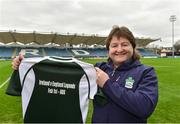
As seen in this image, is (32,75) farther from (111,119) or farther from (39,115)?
(111,119)

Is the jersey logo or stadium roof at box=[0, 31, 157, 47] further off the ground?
stadium roof at box=[0, 31, 157, 47]

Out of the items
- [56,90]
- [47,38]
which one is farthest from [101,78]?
[47,38]

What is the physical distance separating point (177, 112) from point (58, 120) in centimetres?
499

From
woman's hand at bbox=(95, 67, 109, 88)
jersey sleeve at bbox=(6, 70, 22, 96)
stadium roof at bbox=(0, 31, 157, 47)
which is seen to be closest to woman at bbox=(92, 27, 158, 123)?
woman's hand at bbox=(95, 67, 109, 88)

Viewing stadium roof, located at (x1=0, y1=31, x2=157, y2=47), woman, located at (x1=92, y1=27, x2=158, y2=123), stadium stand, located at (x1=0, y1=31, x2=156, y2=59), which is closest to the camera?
woman, located at (x1=92, y1=27, x2=158, y2=123)

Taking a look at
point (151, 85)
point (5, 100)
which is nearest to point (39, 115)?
point (151, 85)

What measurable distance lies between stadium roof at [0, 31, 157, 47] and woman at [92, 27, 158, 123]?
53.4m

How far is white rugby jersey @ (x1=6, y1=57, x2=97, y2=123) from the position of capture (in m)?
2.58

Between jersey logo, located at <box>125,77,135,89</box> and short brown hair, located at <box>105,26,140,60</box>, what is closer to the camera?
jersey logo, located at <box>125,77,135,89</box>

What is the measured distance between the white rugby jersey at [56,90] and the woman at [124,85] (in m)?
0.13

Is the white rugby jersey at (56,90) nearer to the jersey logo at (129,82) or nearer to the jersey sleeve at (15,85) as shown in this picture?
the jersey sleeve at (15,85)

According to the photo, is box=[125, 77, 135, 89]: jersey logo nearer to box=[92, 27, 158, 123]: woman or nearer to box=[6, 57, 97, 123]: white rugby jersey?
box=[92, 27, 158, 123]: woman

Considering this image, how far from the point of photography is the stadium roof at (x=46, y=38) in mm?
56812

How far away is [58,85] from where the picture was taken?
2.59 meters
